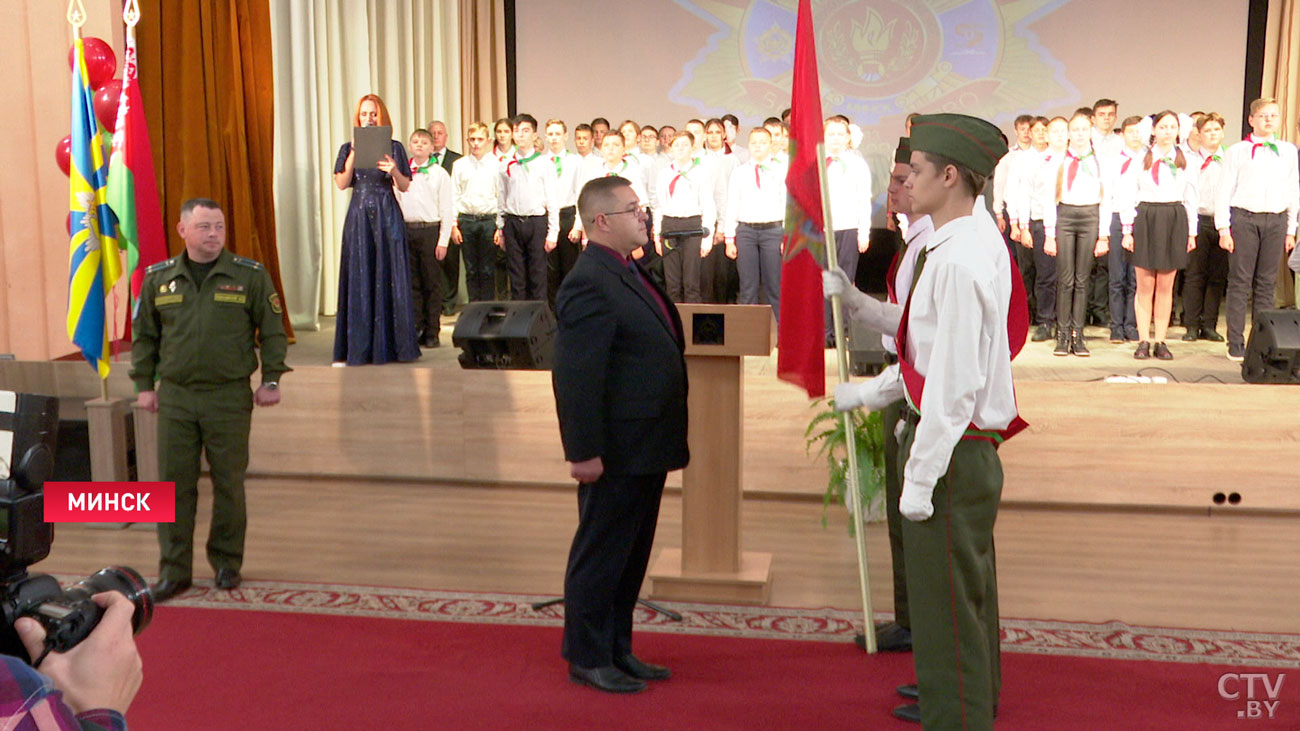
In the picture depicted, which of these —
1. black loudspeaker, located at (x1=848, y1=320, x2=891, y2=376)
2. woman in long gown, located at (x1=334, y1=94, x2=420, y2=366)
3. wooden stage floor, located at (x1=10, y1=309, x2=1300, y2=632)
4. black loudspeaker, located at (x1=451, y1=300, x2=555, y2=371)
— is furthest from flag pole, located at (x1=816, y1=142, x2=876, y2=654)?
woman in long gown, located at (x1=334, y1=94, x2=420, y2=366)

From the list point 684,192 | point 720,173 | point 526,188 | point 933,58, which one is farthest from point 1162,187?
point 526,188


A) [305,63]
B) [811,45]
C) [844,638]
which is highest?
[305,63]

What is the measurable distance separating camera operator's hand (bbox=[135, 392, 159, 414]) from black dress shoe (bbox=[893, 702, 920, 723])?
2657 mm

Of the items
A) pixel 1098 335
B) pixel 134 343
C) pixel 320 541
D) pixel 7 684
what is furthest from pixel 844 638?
pixel 1098 335

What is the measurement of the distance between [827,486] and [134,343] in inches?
116

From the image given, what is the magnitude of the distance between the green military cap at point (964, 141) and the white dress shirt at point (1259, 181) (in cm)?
522

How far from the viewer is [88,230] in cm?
505

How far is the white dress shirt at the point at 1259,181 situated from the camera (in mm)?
6852

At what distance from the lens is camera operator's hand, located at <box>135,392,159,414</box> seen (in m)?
4.09

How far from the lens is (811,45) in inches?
129

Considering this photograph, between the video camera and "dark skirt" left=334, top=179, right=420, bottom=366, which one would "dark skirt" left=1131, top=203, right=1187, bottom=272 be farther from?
the video camera

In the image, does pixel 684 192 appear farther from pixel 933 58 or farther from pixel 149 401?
pixel 149 401

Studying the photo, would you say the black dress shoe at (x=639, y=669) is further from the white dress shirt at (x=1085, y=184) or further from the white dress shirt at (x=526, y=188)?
the white dress shirt at (x=526, y=188)

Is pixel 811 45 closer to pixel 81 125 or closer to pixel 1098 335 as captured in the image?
pixel 81 125
